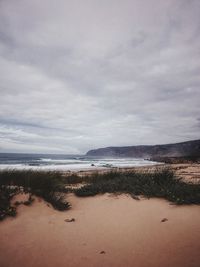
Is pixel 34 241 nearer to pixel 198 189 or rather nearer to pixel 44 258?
pixel 44 258

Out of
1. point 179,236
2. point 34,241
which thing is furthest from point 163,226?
point 34,241

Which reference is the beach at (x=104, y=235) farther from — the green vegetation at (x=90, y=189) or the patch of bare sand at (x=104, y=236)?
the green vegetation at (x=90, y=189)

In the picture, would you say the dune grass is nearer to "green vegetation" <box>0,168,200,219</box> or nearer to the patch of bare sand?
"green vegetation" <box>0,168,200,219</box>

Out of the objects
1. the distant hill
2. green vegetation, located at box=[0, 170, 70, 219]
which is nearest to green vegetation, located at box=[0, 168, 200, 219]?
green vegetation, located at box=[0, 170, 70, 219]

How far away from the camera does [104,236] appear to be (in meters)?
3.74

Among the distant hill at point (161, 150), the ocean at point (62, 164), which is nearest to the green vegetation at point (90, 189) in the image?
the ocean at point (62, 164)

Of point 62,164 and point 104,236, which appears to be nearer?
point 104,236

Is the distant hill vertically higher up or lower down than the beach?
higher up

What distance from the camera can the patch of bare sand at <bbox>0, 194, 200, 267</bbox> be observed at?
2998 mm

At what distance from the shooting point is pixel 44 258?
309 cm

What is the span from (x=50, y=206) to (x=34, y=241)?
1408 mm

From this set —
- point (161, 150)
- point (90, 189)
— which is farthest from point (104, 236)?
point (161, 150)

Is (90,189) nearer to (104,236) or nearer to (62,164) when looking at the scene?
(104,236)

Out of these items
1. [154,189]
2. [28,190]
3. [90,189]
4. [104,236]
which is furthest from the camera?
[90,189]
